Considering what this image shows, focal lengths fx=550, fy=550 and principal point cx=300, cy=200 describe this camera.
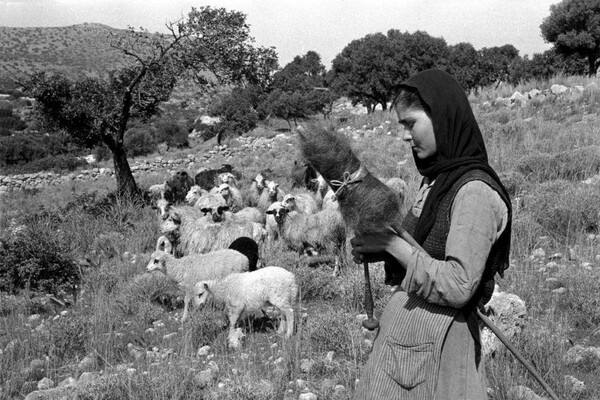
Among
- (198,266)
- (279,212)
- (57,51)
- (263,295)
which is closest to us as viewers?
(263,295)

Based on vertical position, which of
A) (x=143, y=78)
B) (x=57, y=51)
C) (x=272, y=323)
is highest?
(x=57, y=51)

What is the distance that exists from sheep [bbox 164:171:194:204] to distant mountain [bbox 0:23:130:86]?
56.4m

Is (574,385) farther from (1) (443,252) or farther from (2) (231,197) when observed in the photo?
(2) (231,197)

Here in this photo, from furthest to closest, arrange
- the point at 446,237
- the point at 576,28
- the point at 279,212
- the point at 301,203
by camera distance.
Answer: the point at 576,28 < the point at 301,203 < the point at 279,212 < the point at 446,237

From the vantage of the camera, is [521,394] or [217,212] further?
[217,212]

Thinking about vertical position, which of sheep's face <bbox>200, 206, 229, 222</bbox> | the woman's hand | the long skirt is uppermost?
the woman's hand

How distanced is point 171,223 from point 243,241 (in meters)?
1.97

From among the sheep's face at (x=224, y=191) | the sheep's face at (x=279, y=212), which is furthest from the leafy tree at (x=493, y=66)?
the sheep's face at (x=279, y=212)

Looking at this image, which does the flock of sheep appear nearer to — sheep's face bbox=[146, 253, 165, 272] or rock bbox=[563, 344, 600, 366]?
sheep's face bbox=[146, 253, 165, 272]

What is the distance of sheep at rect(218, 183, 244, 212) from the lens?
11.7 m

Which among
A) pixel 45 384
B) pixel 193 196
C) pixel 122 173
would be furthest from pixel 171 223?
pixel 122 173

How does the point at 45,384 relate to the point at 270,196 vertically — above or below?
below

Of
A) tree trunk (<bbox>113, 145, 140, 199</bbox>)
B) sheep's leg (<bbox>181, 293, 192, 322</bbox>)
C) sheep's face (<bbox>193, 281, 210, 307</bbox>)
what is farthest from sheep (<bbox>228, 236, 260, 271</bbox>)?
tree trunk (<bbox>113, 145, 140, 199</bbox>)

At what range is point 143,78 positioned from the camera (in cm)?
1473
